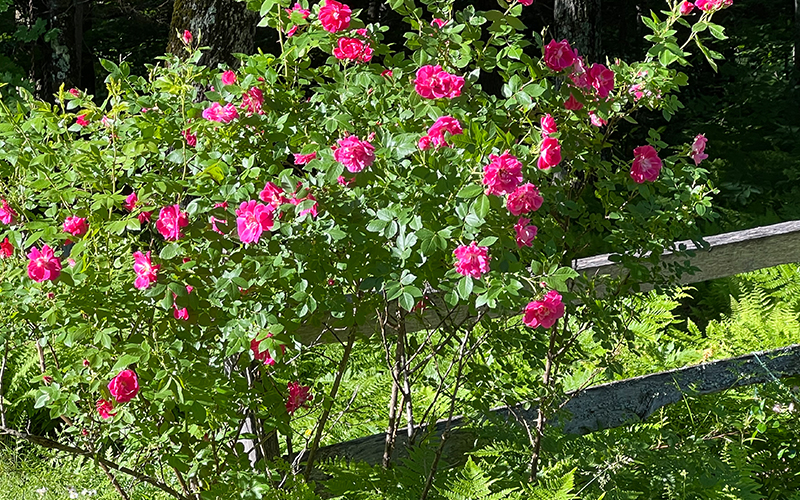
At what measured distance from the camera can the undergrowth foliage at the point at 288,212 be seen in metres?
1.77

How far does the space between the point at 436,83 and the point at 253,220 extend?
19.7 inches

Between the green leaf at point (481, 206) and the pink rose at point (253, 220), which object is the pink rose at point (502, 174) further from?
the pink rose at point (253, 220)

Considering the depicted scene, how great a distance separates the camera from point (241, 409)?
224 centimetres

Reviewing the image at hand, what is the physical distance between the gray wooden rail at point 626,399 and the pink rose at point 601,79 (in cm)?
102

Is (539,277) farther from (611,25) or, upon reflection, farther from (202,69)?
(611,25)

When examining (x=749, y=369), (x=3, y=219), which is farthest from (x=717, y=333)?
(x=3, y=219)

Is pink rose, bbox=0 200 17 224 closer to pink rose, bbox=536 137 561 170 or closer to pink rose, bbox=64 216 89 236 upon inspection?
pink rose, bbox=64 216 89 236

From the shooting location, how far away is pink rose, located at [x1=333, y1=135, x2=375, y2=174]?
1663 mm

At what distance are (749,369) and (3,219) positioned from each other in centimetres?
271

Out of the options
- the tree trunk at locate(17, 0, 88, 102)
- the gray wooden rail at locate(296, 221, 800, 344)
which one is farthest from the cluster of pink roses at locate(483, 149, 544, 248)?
the tree trunk at locate(17, 0, 88, 102)

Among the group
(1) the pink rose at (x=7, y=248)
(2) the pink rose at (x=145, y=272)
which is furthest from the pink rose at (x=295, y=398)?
(1) the pink rose at (x=7, y=248)

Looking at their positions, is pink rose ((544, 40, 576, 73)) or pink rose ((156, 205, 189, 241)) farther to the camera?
pink rose ((544, 40, 576, 73))

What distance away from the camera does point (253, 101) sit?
6.53 ft

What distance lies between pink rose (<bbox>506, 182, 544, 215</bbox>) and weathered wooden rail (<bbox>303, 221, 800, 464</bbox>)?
78cm
